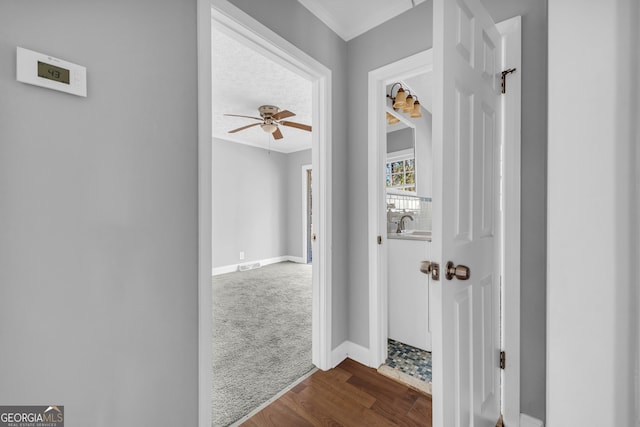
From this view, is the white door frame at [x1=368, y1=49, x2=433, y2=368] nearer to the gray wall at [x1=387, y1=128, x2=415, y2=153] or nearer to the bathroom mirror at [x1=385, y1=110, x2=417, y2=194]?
the bathroom mirror at [x1=385, y1=110, x2=417, y2=194]

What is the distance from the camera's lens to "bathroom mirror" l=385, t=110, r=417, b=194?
303 centimetres

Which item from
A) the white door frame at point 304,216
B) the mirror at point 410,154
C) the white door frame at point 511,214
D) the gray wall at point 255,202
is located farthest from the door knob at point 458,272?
the white door frame at point 304,216

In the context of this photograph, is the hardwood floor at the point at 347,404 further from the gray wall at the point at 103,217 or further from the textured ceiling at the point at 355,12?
the textured ceiling at the point at 355,12

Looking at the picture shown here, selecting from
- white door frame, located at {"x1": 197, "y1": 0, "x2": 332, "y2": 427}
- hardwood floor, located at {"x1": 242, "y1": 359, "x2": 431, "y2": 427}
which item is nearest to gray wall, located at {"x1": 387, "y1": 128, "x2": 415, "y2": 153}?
white door frame, located at {"x1": 197, "y1": 0, "x2": 332, "y2": 427}

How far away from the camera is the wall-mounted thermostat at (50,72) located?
0.80m

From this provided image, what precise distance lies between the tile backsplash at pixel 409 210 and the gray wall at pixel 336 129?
2.69 feet

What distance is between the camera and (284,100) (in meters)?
3.45

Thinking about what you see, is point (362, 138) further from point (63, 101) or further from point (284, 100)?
point (284, 100)

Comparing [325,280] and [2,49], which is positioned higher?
[2,49]

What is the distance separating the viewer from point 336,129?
200cm

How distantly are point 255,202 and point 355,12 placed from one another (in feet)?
13.9

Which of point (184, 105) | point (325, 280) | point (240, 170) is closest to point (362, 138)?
point (325, 280)

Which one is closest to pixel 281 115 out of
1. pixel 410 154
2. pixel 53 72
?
pixel 410 154

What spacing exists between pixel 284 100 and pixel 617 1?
3.22 m
